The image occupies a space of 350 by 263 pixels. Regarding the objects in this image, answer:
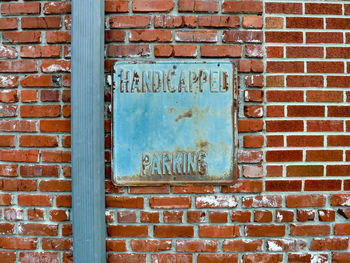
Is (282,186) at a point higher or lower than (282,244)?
higher

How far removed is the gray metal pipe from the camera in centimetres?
114

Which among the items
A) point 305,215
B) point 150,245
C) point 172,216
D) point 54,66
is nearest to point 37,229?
point 150,245

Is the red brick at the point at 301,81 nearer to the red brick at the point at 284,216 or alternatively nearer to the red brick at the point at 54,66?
the red brick at the point at 284,216

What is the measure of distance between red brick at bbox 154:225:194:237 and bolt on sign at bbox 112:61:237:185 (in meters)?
0.23

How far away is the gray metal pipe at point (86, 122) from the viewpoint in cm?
114

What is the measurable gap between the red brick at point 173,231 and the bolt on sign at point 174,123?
0.74 ft

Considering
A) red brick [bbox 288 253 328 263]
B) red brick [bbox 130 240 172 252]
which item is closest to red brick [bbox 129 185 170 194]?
red brick [bbox 130 240 172 252]

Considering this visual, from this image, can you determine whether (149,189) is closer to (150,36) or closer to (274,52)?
(150,36)

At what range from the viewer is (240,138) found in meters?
1.27

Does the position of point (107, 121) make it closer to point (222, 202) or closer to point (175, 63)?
point (175, 63)

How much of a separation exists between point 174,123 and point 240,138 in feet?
1.13

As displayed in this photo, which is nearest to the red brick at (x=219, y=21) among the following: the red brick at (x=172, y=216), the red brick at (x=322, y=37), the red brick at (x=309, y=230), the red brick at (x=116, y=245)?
the red brick at (x=322, y=37)

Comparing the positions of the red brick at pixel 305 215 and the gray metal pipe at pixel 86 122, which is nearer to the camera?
the gray metal pipe at pixel 86 122

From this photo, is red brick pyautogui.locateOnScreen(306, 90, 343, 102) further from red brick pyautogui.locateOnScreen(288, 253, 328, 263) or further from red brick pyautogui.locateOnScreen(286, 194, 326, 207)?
red brick pyautogui.locateOnScreen(288, 253, 328, 263)
